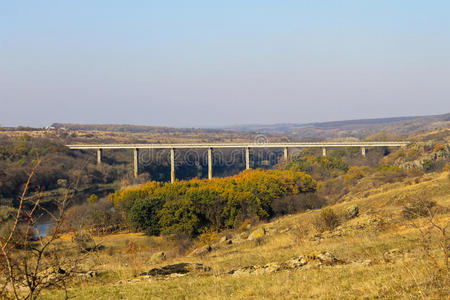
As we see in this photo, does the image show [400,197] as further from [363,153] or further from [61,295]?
[363,153]

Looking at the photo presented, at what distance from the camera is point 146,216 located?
3953cm

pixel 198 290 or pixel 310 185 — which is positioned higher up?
pixel 198 290

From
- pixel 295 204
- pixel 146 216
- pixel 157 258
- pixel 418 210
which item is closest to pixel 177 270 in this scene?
pixel 157 258

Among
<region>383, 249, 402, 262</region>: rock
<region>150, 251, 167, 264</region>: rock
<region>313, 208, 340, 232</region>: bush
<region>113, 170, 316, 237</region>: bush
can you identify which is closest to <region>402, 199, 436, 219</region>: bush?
<region>313, 208, 340, 232</region>: bush

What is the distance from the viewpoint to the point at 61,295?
9.80m

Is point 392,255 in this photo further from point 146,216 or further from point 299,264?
point 146,216

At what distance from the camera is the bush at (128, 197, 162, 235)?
38.6 metres

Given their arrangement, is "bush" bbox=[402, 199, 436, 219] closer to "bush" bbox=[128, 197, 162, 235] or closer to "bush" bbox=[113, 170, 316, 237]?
"bush" bbox=[113, 170, 316, 237]

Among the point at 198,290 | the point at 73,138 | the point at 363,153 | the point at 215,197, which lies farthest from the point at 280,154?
the point at 198,290

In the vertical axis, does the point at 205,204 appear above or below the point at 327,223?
below

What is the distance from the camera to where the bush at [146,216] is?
3856 cm

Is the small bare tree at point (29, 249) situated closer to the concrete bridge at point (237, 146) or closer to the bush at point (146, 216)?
the bush at point (146, 216)

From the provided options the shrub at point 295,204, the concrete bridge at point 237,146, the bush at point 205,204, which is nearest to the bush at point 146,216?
the bush at point 205,204

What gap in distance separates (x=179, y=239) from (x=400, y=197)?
1698cm
